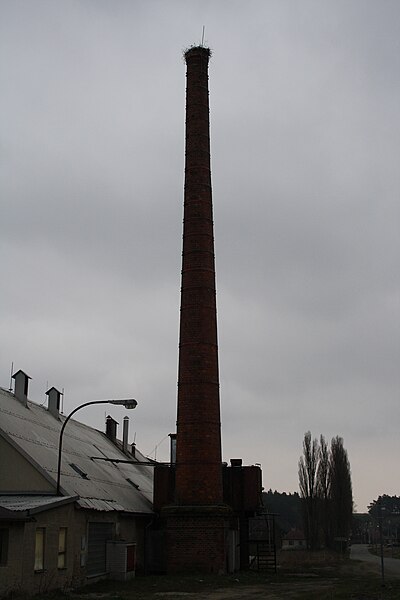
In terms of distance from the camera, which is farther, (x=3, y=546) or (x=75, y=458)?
(x=75, y=458)

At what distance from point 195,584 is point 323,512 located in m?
41.9

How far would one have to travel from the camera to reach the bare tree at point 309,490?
60612 mm

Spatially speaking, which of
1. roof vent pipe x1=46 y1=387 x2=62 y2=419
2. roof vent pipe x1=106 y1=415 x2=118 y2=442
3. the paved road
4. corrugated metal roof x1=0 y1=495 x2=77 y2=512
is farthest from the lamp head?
roof vent pipe x1=106 y1=415 x2=118 y2=442

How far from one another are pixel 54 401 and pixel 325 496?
37.7 meters

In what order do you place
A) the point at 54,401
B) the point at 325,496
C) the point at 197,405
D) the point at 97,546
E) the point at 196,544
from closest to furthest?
the point at 97,546, the point at 196,544, the point at 197,405, the point at 54,401, the point at 325,496

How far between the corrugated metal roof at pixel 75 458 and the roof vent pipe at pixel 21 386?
0.35 metres

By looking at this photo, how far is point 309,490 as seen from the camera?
6319 centimetres

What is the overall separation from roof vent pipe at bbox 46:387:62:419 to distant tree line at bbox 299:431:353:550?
35282 millimetres

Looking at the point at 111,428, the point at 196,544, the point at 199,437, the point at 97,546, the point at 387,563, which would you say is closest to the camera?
the point at 97,546

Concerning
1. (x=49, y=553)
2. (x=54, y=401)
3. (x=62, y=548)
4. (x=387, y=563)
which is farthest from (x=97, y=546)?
(x=387, y=563)

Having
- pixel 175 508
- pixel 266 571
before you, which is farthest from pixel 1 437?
pixel 266 571

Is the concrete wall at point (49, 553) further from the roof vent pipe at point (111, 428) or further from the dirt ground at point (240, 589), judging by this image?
the roof vent pipe at point (111, 428)

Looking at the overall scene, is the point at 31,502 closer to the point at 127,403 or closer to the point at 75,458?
the point at 127,403

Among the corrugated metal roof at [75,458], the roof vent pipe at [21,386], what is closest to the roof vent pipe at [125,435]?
the corrugated metal roof at [75,458]
